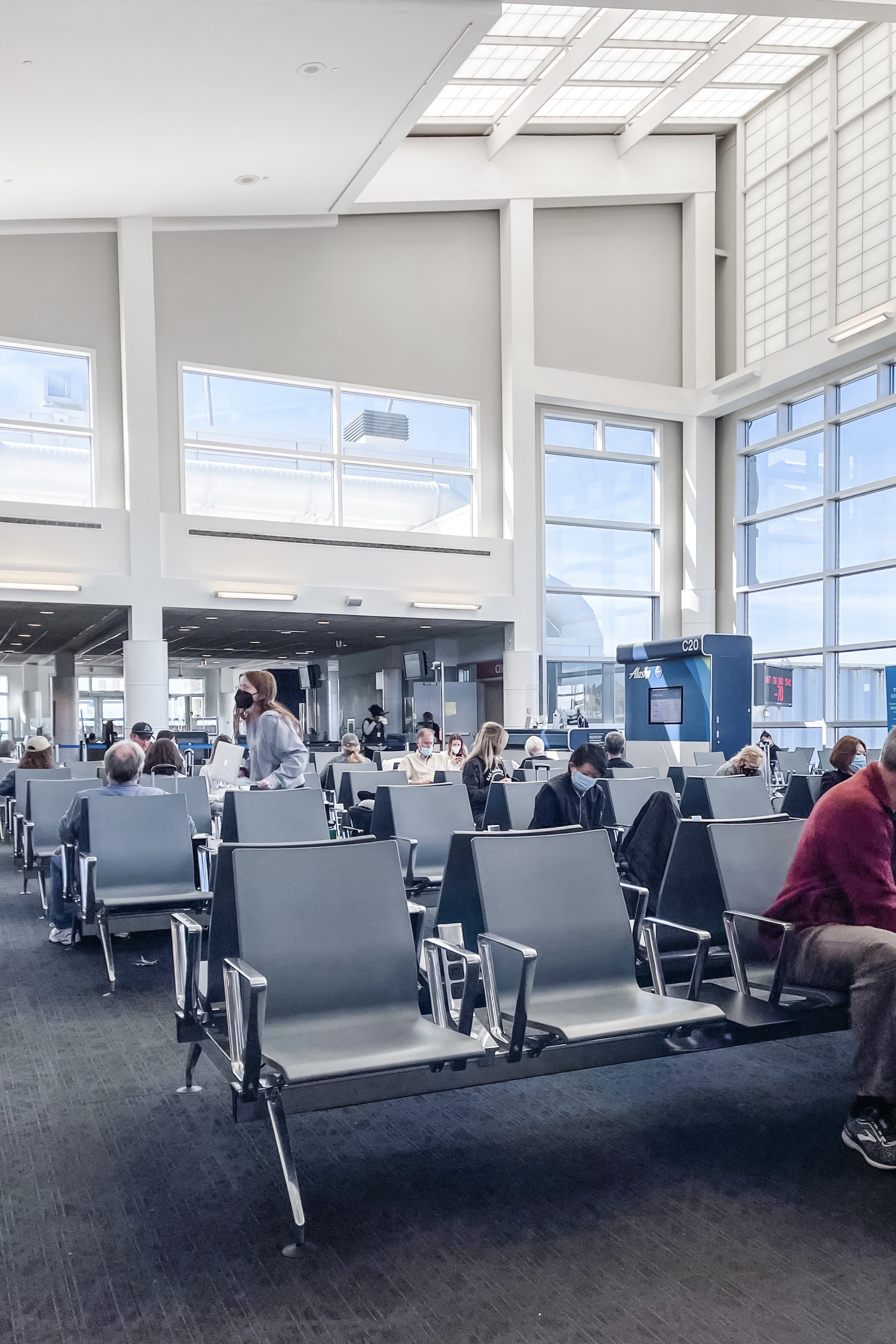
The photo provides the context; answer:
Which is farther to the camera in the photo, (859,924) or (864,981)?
(859,924)

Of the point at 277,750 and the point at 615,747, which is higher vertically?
the point at 277,750

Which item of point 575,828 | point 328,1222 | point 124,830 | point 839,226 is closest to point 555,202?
point 839,226

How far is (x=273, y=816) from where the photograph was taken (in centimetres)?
527

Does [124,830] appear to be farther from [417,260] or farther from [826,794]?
[417,260]

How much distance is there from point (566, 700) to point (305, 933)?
17442 mm

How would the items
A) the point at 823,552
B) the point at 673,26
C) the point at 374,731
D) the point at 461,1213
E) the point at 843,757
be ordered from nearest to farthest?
1. the point at 461,1213
2. the point at 843,757
3. the point at 673,26
4. the point at 374,731
5. the point at 823,552

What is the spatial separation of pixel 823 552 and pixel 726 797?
13421 millimetres

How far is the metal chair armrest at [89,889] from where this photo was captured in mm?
4934

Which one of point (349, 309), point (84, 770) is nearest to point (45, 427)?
point (349, 309)

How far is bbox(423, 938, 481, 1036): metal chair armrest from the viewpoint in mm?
2898

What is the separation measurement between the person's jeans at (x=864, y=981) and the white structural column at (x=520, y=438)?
14.8 m

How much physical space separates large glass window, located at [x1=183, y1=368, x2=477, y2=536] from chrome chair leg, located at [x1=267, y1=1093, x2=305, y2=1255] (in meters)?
14.7

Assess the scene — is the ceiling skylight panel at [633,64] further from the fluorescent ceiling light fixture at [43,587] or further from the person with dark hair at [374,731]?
the fluorescent ceiling light fixture at [43,587]

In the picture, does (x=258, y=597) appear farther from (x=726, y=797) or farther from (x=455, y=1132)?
(x=455, y=1132)
